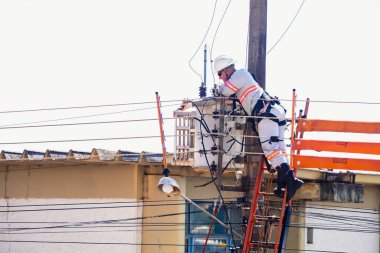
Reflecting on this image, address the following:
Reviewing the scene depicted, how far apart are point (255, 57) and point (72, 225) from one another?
7971 millimetres

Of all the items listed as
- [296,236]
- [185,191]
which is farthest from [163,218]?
[296,236]

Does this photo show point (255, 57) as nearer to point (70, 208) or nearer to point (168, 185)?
point (168, 185)

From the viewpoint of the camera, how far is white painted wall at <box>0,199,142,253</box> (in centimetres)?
1805

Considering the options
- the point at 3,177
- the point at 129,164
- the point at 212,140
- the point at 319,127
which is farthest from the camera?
the point at 3,177

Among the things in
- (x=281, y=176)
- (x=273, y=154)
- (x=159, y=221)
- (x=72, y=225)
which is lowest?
(x=72, y=225)

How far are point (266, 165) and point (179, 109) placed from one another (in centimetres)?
203

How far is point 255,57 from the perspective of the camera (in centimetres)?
1241

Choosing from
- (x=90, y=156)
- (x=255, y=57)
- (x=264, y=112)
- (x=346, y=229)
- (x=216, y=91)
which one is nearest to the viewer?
(x=264, y=112)

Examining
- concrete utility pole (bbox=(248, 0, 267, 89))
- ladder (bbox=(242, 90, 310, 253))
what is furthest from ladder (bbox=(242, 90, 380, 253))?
concrete utility pole (bbox=(248, 0, 267, 89))

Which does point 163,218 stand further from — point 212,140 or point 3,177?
point 212,140

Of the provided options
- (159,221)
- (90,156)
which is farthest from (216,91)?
(159,221)

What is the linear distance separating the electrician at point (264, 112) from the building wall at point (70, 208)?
6614 millimetres

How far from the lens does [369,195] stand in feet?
69.4

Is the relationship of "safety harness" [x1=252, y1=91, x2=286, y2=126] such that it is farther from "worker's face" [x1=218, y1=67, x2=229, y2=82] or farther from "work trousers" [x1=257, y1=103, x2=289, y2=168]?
"worker's face" [x1=218, y1=67, x2=229, y2=82]
